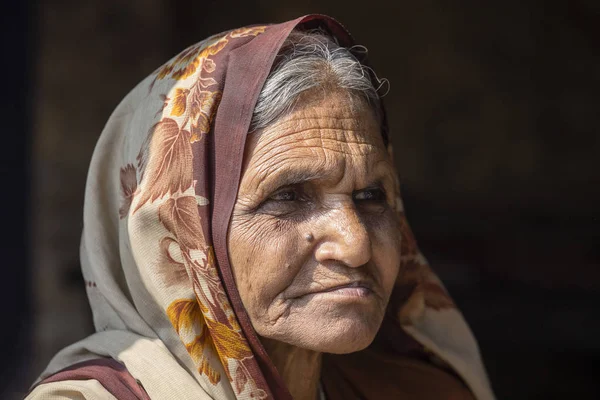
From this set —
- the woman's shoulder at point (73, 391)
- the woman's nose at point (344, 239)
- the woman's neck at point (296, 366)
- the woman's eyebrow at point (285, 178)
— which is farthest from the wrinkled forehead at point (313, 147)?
the woman's shoulder at point (73, 391)

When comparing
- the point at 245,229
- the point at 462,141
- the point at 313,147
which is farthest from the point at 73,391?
the point at 462,141

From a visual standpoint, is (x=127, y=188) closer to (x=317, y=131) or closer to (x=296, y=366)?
(x=317, y=131)

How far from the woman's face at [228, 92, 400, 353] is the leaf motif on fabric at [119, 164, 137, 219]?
33 centimetres

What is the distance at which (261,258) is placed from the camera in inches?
80.3

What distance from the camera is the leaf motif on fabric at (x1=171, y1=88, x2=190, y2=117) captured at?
7.03 ft

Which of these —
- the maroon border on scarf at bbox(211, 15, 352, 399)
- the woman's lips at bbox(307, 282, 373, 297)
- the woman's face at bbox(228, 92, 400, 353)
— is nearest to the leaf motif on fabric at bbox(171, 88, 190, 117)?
the maroon border on scarf at bbox(211, 15, 352, 399)

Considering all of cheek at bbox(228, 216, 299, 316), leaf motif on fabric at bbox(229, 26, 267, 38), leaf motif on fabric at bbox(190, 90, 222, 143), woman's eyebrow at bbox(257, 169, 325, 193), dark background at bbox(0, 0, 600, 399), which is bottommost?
dark background at bbox(0, 0, 600, 399)

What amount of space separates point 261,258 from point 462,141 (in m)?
6.16

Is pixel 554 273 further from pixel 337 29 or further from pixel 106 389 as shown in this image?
pixel 106 389

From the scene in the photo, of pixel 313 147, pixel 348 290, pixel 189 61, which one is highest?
pixel 189 61

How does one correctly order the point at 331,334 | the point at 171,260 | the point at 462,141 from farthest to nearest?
the point at 462,141
the point at 171,260
the point at 331,334

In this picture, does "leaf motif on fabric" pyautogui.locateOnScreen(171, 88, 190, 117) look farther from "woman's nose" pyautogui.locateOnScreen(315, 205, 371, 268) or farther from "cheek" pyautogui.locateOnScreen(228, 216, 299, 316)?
"woman's nose" pyautogui.locateOnScreen(315, 205, 371, 268)

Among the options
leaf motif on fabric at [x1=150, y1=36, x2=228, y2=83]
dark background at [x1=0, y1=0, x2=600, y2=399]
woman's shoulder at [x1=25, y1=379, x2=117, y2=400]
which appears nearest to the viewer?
woman's shoulder at [x1=25, y1=379, x2=117, y2=400]

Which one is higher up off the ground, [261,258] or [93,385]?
[261,258]
